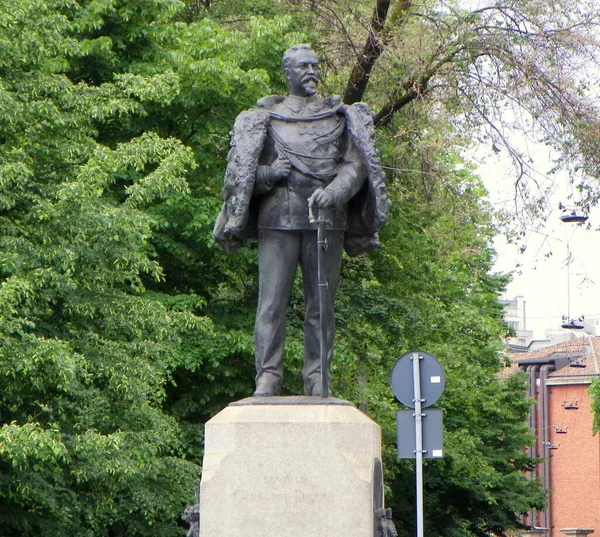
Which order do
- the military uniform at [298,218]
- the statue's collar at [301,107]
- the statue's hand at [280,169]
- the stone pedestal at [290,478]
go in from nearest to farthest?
the stone pedestal at [290,478] → the statue's hand at [280,169] → the military uniform at [298,218] → the statue's collar at [301,107]

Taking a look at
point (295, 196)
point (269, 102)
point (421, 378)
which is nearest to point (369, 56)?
point (421, 378)

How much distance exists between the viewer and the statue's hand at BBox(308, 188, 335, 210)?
8.67 metres

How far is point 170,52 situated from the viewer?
20281 mm

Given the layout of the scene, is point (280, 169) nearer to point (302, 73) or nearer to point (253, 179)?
point (253, 179)

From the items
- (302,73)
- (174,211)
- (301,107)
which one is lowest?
(301,107)

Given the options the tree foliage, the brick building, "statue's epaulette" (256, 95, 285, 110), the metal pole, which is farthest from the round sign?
the brick building

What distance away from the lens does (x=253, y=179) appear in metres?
8.75

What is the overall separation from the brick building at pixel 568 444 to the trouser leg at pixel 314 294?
5585cm

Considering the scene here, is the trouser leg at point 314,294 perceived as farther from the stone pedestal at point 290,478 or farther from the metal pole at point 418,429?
the metal pole at point 418,429

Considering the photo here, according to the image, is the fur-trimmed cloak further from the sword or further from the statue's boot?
the statue's boot

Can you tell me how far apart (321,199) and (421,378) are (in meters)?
2.37

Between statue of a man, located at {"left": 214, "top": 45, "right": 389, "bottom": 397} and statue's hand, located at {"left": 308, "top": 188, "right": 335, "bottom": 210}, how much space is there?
4 centimetres

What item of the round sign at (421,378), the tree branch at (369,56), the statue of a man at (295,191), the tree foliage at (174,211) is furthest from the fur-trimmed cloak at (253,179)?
the tree branch at (369,56)

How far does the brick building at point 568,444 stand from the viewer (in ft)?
214
